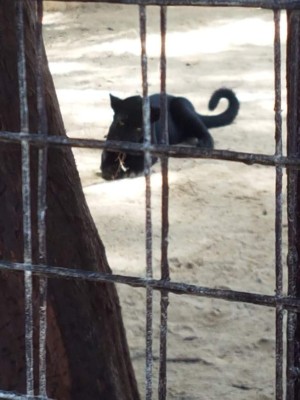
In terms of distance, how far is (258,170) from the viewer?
518cm

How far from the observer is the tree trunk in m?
2.10

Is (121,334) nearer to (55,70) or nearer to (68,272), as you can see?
(68,272)

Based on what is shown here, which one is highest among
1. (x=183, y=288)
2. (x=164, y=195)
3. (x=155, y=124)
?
(x=164, y=195)

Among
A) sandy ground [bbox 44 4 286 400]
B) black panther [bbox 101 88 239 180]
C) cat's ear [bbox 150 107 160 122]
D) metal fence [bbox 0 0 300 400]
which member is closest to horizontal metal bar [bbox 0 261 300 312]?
metal fence [bbox 0 0 300 400]

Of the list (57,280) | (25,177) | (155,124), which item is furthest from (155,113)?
(25,177)

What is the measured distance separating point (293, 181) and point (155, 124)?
3.59m

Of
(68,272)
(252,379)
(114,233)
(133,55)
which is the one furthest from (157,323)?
(133,55)

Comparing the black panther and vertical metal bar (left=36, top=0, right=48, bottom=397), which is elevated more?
vertical metal bar (left=36, top=0, right=48, bottom=397)

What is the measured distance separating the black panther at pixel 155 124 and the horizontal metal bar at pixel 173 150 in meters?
3.03

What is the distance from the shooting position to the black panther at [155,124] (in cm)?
504

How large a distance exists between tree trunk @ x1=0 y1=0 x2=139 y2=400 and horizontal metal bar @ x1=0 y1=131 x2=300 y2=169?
1.34ft

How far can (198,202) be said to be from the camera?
471cm

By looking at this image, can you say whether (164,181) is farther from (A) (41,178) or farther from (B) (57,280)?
(B) (57,280)

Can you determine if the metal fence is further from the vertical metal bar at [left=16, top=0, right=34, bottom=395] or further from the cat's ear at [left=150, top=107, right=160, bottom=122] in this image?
the cat's ear at [left=150, top=107, right=160, bottom=122]
